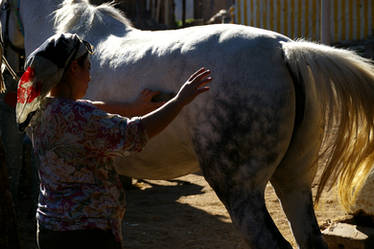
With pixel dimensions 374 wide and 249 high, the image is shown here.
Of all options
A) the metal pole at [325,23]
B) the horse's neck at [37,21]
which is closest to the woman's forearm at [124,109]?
the horse's neck at [37,21]

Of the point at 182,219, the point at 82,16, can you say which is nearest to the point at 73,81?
the point at 82,16

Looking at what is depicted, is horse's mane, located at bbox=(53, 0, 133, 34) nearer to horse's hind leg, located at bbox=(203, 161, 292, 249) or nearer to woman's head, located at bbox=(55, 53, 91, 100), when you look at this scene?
horse's hind leg, located at bbox=(203, 161, 292, 249)

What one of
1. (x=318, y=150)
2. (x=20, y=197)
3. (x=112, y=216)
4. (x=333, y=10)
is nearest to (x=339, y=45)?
(x=333, y=10)

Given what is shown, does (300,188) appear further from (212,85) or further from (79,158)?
(79,158)

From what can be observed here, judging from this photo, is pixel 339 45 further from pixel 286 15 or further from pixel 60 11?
pixel 60 11

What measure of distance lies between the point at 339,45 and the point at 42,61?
1049 cm

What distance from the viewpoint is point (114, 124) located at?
186 centimetres

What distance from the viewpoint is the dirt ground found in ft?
14.2

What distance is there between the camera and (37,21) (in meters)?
4.05

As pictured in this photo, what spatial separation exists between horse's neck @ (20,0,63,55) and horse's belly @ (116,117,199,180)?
1416 millimetres

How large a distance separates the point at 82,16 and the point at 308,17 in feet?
30.4

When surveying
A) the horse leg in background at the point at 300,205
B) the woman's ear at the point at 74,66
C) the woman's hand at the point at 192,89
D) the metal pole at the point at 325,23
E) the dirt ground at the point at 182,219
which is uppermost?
the woman's ear at the point at 74,66

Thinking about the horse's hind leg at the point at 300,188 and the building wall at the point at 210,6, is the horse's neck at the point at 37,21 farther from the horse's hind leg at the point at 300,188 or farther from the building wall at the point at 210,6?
the building wall at the point at 210,6

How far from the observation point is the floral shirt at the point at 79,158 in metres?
1.86
